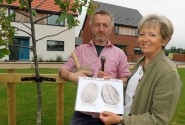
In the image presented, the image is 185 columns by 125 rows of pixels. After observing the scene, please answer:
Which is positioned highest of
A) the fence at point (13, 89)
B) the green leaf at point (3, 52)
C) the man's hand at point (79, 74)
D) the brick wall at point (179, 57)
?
the green leaf at point (3, 52)

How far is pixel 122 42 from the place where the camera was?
42.5 metres

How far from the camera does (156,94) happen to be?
7.49 ft

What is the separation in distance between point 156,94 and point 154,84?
3.9 inches

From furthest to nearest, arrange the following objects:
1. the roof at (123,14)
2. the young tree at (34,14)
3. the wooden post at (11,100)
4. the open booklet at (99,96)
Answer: the roof at (123,14) → the wooden post at (11,100) → the young tree at (34,14) → the open booklet at (99,96)

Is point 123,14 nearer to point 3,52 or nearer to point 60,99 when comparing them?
point 60,99

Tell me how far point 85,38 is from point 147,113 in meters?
41.1

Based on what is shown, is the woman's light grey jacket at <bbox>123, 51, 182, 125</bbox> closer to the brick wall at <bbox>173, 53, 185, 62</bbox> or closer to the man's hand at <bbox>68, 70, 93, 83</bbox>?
the man's hand at <bbox>68, 70, 93, 83</bbox>

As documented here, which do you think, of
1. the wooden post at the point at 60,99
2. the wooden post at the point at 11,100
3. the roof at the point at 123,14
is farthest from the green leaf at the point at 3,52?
the roof at the point at 123,14

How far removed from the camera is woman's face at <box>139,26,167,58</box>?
2.39 metres

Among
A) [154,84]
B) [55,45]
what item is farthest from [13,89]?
[55,45]

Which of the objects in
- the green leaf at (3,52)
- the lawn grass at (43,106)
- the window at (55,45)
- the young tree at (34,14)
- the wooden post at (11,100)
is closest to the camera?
the young tree at (34,14)

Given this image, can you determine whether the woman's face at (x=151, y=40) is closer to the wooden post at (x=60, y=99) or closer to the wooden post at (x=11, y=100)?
the wooden post at (x=60, y=99)

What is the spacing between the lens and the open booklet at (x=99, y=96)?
8.36ft

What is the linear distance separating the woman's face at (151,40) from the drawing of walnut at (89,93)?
0.64 metres
